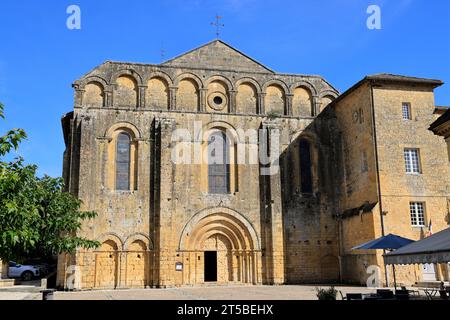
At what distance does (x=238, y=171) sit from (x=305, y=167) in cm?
417

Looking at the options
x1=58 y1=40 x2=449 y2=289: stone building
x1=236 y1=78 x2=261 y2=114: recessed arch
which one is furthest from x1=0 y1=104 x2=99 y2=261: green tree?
x1=236 y1=78 x2=261 y2=114: recessed arch

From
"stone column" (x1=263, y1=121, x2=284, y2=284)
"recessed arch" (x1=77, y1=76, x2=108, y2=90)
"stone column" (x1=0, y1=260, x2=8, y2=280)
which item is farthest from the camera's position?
"stone column" (x1=0, y1=260, x2=8, y2=280)

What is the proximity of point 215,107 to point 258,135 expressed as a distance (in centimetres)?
308

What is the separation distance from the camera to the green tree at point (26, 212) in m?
8.84

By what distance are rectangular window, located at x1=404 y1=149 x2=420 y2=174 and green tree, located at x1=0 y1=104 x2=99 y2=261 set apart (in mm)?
16242

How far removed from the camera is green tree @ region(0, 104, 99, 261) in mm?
8836

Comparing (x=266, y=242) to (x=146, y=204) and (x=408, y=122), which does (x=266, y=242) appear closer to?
(x=146, y=204)

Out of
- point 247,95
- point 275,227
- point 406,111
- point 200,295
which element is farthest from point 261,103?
point 200,295

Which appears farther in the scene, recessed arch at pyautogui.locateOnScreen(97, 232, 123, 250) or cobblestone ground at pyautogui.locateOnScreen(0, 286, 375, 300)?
recessed arch at pyautogui.locateOnScreen(97, 232, 123, 250)

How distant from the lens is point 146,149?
27.2 meters

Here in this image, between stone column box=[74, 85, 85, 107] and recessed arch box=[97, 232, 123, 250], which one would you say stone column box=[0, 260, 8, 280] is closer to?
recessed arch box=[97, 232, 123, 250]

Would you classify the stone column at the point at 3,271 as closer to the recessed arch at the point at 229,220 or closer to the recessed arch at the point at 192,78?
the recessed arch at the point at 229,220

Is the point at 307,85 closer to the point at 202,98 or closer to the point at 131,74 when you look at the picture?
the point at 202,98
